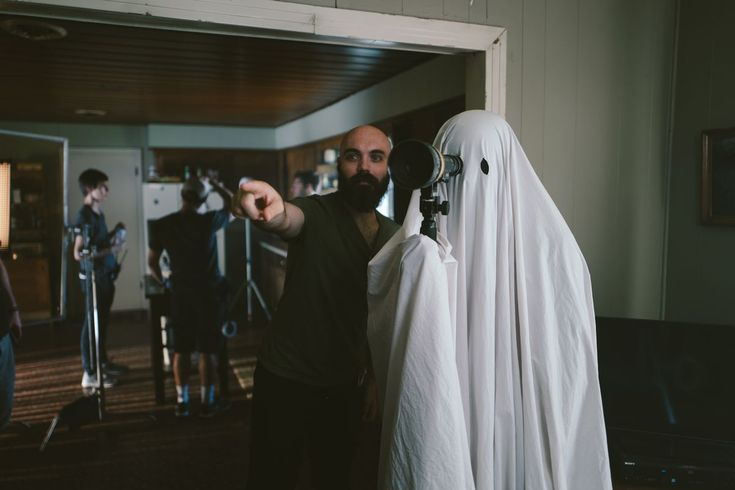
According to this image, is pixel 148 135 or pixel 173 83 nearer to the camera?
pixel 173 83

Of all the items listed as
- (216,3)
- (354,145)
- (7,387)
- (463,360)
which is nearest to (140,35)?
(216,3)

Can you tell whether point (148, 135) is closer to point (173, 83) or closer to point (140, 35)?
point (173, 83)

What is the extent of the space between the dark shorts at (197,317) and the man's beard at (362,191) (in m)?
2.01

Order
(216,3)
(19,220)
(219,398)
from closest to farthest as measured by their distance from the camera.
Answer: (216,3), (19,220), (219,398)

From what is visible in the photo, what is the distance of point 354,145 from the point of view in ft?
5.35

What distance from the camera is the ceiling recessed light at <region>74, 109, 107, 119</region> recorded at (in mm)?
5379

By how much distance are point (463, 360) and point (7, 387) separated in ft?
9.10

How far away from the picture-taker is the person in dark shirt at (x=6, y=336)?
8.69 feet

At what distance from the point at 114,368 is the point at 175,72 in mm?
2466

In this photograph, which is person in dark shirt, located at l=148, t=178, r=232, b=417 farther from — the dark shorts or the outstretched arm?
the outstretched arm

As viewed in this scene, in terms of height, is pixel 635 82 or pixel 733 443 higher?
pixel 635 82

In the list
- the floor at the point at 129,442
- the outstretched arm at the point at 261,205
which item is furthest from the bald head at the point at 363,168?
the floor at the point at 129,442

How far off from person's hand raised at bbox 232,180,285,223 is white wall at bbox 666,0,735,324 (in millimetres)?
1652

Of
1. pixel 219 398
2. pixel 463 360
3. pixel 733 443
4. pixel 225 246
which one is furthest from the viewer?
pixel 225 246
